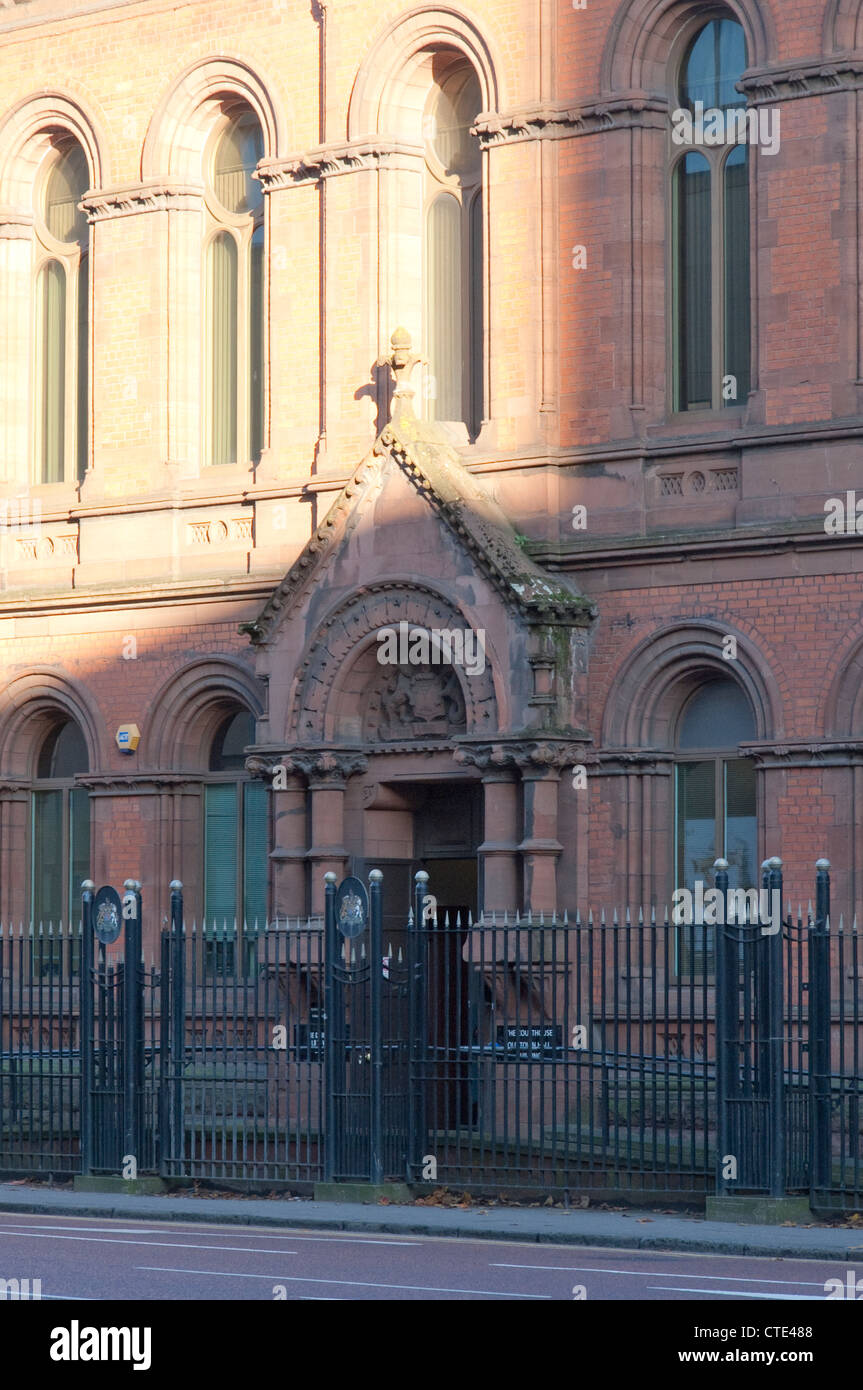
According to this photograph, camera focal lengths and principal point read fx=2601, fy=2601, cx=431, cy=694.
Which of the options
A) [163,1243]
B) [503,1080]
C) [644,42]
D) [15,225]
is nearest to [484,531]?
[644,42]

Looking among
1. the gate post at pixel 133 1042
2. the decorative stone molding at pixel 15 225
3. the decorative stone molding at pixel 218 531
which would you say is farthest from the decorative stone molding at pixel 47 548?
the gate post at pixel 133 1042

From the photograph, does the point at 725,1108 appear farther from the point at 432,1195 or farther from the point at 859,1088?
the point at 432,1195

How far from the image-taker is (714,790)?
26172 millimetres

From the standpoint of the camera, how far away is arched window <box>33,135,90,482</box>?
31.8 m

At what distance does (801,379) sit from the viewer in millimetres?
25328

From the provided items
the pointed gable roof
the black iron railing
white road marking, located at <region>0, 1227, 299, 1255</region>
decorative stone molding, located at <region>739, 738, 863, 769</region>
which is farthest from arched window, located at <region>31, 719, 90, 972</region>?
white road marking, located at <region>0, 1227, 299, 1255</region>

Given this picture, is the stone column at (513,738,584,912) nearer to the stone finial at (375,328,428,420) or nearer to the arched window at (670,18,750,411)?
the arched window at (670,18,750,411)

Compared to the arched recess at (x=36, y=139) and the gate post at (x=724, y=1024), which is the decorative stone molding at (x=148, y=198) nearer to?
the arched recess at (x=36, y=139)

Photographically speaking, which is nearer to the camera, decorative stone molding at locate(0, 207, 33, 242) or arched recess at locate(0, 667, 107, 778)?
arched recess at locate(0, 667, 107, 778)

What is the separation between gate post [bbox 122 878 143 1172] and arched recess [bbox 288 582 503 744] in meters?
4.96

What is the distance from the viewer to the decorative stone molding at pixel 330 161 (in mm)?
28516

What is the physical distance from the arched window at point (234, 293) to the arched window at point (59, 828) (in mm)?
4062

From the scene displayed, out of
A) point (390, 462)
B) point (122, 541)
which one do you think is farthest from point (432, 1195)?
point (122, 541)

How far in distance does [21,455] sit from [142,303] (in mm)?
2771
